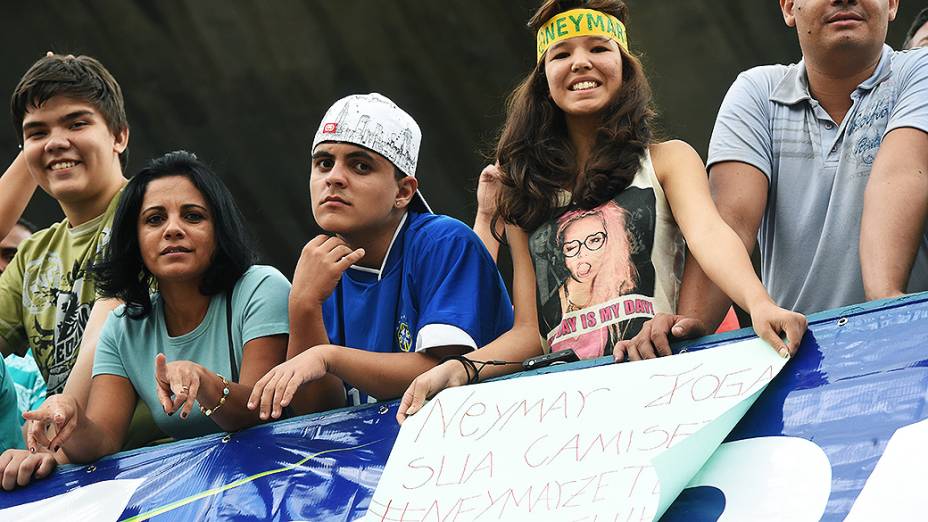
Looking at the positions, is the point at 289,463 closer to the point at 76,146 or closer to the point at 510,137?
the point at 510,137

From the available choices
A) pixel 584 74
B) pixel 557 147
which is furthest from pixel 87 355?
pixel 584 74

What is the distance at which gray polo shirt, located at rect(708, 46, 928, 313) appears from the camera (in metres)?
2.27

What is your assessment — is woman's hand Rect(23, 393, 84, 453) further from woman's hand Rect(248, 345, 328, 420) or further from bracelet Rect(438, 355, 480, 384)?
bracelet Rect(438, 355, 480, 384)

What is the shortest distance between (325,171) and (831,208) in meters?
1.14

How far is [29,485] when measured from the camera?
8.13 feet

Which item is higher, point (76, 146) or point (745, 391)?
point (76, 146)

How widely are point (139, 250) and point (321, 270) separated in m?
0.64

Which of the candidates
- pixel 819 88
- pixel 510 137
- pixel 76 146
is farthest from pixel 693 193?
pixel 76 146

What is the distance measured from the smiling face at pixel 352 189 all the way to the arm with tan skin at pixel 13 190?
4.46ft

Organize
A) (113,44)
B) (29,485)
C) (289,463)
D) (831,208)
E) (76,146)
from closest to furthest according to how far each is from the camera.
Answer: (289,463)
(831,208)
(29,485)
(76,146)
(113,44)

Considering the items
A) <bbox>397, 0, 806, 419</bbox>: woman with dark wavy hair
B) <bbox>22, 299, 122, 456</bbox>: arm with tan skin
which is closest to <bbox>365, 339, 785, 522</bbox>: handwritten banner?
<bbox>397, 0, 806, 419</bbox>: woman with dark wavy hair

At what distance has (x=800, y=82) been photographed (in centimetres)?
248

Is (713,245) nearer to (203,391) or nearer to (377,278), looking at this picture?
(377,278)

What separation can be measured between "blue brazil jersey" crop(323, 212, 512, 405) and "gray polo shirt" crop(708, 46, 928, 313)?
56 cm
